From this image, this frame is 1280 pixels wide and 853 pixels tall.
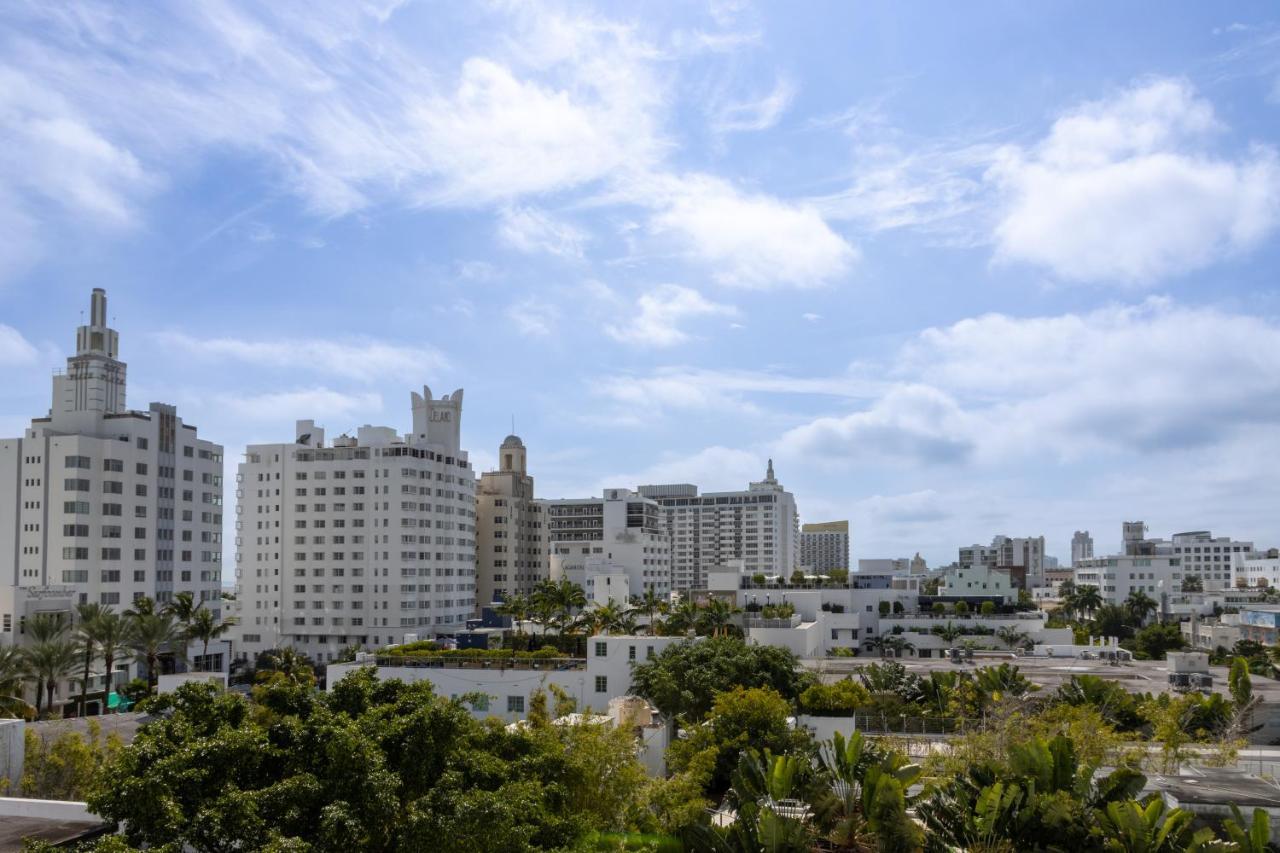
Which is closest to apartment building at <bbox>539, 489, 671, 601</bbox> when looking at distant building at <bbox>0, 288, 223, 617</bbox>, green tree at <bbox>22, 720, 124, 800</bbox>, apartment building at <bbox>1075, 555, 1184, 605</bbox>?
distant building at <bbox>0, 288, 223, 617</bbox>

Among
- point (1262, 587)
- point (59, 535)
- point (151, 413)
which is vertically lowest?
point (1262, 587)

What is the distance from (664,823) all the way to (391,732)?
9002mm

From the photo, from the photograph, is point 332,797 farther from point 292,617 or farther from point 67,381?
point 292,617

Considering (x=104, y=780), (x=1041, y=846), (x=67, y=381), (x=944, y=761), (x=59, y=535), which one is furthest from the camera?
(x=67, y=381)

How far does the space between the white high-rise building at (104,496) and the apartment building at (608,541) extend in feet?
154

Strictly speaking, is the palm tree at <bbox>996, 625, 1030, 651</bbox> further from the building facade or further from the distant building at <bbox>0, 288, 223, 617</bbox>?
the distant building at <bbox>0, 288, 223, 617</bbox>

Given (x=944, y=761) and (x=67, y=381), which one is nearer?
(x=944, y=761)

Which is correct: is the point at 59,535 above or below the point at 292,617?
above

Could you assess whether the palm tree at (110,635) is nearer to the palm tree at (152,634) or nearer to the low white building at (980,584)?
the palm tree at (152,634)

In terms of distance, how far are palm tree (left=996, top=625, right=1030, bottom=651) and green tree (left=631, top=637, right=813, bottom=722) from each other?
4676cm

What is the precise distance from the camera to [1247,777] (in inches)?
1076

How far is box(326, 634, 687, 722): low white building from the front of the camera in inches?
2117

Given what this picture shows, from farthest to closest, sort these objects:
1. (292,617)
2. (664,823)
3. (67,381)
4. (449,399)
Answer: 1. (449,399)
2. (292,617)
3. (67,381)
4. (664,823)

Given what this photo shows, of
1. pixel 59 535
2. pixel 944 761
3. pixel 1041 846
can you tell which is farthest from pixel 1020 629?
pixel 59 535
